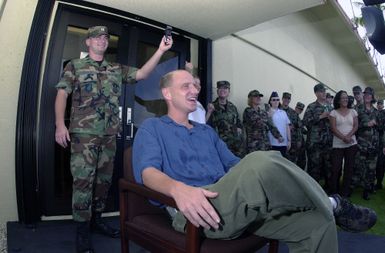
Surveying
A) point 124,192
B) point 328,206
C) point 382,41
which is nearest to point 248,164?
point 328,206

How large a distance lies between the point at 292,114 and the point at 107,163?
436 centimetres

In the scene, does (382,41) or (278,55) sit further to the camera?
(278,55)

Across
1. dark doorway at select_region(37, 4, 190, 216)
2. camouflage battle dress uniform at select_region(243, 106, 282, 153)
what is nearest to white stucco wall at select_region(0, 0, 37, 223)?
dark doorway at select_region(37, 4, 190, 216)

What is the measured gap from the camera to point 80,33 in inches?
132

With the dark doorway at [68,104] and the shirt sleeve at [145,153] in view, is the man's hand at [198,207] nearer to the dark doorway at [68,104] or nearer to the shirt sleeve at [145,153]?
the shirt sleeve at [145,153]

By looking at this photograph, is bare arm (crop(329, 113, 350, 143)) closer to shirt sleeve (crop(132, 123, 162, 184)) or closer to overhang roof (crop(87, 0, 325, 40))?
overhang roof (crop(87, 0, 325, 40))

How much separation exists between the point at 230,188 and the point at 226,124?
334 centimetres

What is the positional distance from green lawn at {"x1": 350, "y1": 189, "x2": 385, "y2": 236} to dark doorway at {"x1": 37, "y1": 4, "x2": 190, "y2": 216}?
2738mm

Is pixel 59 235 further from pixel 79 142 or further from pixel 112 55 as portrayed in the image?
pixel 112 55

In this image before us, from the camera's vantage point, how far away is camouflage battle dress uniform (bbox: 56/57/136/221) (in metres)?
2.41

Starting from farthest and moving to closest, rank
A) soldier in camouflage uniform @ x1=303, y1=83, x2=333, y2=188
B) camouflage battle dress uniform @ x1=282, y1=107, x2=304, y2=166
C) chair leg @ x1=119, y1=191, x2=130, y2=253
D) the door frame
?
camouflage battle dress uniform @ x1=282, y1=107, x2=304, y2=166 → soldier in camouflage uniform @ x1=303, y1=83, x2=333, y2=188 → the door frame → chair leg @ x1=119, y1=191, x2=130, y2=253

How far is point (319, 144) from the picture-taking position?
512cm

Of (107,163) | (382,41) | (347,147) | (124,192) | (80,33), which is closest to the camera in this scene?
(124,192)

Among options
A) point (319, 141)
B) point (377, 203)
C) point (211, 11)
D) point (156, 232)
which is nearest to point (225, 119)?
point (211, 11)
